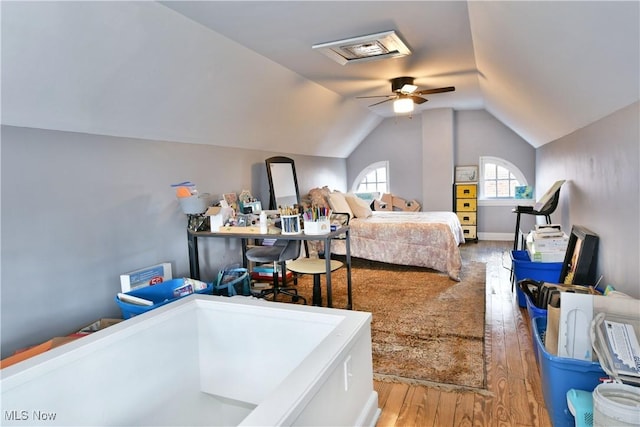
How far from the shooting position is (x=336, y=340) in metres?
1.68

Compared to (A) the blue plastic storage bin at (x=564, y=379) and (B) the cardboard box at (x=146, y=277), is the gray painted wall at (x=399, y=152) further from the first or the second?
(A) the blue plastic storage bin at (x=564, y=379)

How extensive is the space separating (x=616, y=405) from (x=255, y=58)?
3.44m

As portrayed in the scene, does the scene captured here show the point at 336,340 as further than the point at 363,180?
No

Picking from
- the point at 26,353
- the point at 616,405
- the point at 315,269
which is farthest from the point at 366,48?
the point at 26,353

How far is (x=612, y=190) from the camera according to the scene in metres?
2.29

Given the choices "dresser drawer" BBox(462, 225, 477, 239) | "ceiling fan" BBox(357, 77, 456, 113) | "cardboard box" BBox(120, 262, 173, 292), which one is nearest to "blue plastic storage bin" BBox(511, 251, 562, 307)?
"ceiling fan" BBox(357, 77, 456, 113)

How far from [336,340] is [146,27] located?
2.29 meters

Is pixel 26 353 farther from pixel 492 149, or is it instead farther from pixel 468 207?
pixel 492 149

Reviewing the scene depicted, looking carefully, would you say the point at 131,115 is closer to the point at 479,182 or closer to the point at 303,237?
the point at 303,237

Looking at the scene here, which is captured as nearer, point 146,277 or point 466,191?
point 146,277

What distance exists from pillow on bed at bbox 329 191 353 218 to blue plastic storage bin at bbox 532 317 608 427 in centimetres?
378

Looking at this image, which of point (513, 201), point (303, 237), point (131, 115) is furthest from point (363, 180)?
point (131, 115)

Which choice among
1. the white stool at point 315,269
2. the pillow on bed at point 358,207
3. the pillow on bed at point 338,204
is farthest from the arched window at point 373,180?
the white stool at point 315,269

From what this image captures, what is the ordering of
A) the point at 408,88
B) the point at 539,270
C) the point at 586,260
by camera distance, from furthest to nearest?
the point at 408,88, the point at 539,270, the point at 586,260
